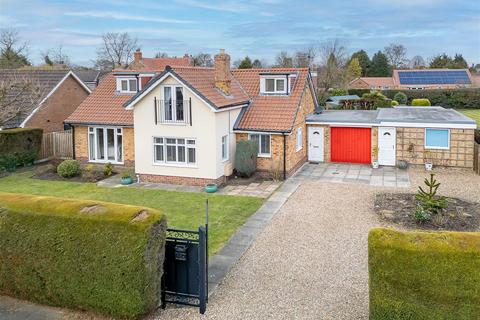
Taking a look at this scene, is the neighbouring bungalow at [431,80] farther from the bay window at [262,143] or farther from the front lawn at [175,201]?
the front lawn at [175,201]

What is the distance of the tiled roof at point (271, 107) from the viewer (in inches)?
907

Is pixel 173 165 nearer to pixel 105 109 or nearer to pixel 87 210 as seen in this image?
pixel 105 109

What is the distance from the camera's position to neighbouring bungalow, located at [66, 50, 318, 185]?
70.1ft

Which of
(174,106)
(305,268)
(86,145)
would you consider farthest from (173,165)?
(305,268)

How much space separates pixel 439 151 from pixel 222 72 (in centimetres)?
1273

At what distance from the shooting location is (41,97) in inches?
1140

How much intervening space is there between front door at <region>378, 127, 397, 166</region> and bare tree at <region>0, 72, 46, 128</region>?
2014 centimetres

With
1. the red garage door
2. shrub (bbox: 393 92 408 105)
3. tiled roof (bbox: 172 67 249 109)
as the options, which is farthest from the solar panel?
tiled roof (bbox: 172 67 249 109)

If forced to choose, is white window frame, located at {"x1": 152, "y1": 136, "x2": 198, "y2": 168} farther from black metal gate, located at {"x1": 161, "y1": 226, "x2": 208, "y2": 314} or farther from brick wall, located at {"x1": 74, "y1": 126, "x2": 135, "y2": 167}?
black metal gate, located at {"x1": 161, "y1": 226, "x2": 208, "y2": 314}

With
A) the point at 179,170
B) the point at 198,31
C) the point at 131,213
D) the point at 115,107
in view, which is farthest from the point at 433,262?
the point at 198,31

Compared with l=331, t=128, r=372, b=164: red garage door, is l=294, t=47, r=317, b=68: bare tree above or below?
above

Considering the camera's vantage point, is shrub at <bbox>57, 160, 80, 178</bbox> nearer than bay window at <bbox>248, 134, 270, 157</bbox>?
Result: No

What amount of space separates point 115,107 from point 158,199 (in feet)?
28.9

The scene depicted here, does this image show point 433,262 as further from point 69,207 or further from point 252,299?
point 69,207
